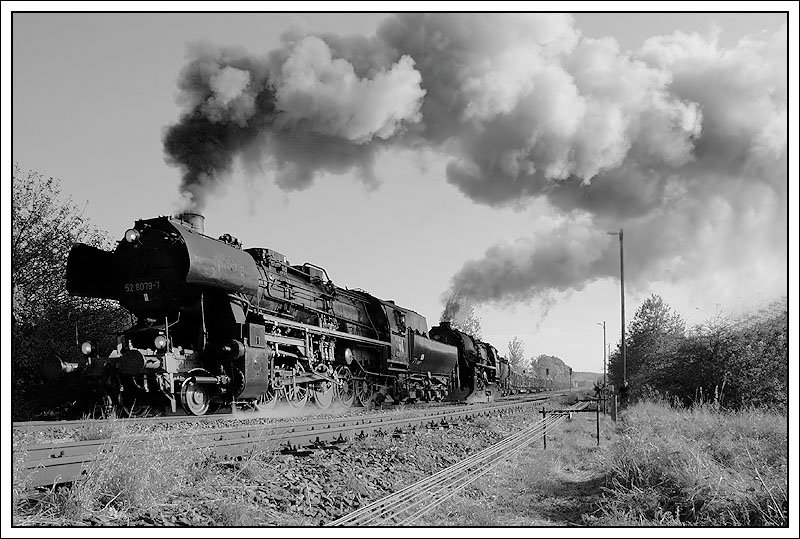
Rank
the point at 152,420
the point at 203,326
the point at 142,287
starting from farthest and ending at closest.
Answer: the point at 142,287, the point at 203,326, the point at 152,420

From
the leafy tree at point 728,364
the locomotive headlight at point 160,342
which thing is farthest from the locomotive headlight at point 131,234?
the leafy tree at point 728,364

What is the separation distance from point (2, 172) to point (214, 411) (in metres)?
9.81

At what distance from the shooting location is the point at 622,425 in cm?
1773

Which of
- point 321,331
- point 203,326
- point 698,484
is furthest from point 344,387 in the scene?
point 698,484

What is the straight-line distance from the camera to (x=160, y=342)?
12.4 m

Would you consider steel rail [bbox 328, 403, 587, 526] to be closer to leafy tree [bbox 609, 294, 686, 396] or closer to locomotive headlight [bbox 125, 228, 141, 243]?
locomotive headlight [bbox 125, 228, 141, 243]

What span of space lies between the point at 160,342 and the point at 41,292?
559cm

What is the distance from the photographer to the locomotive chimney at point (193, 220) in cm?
1409

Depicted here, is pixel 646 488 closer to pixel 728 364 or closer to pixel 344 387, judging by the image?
pixel 344 387

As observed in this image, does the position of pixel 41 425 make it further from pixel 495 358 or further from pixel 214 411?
pixel 495 358

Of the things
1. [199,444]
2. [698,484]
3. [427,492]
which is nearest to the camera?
[698,484]

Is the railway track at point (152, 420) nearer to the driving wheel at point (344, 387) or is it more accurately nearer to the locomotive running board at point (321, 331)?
the driving wheel at point (344, 387)

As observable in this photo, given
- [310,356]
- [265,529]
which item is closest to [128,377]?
[310,356]

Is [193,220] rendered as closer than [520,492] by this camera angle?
No
